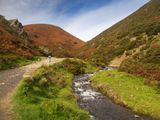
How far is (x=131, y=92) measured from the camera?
105ft

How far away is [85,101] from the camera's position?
31344mm

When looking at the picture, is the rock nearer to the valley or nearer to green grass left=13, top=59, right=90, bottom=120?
the valley

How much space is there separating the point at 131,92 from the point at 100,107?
16.2 ft

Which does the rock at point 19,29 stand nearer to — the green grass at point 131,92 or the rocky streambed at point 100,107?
the green grass at point 131,92

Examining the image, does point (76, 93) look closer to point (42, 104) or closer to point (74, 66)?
point (42, 104)

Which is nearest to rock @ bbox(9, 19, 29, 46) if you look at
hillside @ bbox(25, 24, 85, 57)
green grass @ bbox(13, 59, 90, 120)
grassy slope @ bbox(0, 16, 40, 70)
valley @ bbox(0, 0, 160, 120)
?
grassy slope @ bbox(0, 16, 40, 70)

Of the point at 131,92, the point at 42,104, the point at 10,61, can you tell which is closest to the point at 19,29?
the point at 10,61

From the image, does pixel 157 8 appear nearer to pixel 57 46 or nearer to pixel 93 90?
pixel 57 46

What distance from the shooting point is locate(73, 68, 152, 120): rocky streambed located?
25.6 m

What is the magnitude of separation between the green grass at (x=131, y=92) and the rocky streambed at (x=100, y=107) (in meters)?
0.82

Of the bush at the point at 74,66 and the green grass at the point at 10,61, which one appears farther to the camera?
the bush at the point at 74,66

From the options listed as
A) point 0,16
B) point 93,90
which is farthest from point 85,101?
point 0,16

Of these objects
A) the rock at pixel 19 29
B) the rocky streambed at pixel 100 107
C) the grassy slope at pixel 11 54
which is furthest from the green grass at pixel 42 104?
the rock at pixel 19 29

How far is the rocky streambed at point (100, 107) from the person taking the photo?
83.9 ft
